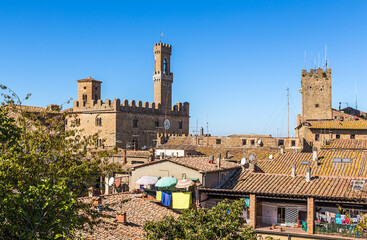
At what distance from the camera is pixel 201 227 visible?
502 inches

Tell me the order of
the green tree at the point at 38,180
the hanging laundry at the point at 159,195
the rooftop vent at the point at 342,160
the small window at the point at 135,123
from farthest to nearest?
1. the small window at the point at 135,123
2. the rooftop vent at the point at 342,160
3. the hanging laundry at the point at 159,195
4. the green tree at the point at 38,180

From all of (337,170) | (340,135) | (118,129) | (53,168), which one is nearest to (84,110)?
(118,129)

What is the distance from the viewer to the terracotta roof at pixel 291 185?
2175cm

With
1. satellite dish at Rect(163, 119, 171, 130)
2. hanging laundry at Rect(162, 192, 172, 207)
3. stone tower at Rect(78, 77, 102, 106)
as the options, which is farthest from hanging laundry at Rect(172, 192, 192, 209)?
stone tower at Rect(78, 77, 102, 106)

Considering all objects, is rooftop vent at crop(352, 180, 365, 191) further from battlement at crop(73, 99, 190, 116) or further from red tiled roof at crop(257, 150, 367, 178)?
battlement at crop(73, 99, 190, 116)

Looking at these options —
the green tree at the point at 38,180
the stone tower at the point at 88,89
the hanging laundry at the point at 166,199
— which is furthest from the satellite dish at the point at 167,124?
the green tree at the point at 38,180

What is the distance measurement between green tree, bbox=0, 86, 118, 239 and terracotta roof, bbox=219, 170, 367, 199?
11341 mm

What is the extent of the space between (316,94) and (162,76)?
2470 centimetres

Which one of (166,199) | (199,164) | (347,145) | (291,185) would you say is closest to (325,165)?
(291,185)

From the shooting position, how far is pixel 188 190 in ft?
83.7

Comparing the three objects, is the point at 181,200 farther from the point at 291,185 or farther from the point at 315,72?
the point at 315,72

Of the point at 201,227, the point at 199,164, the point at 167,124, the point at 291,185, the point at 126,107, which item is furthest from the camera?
the point at 167,124

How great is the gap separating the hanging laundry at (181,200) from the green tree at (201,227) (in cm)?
1146

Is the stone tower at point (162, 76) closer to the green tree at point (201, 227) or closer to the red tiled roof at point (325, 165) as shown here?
the red tiled roof at point (325, 165)
